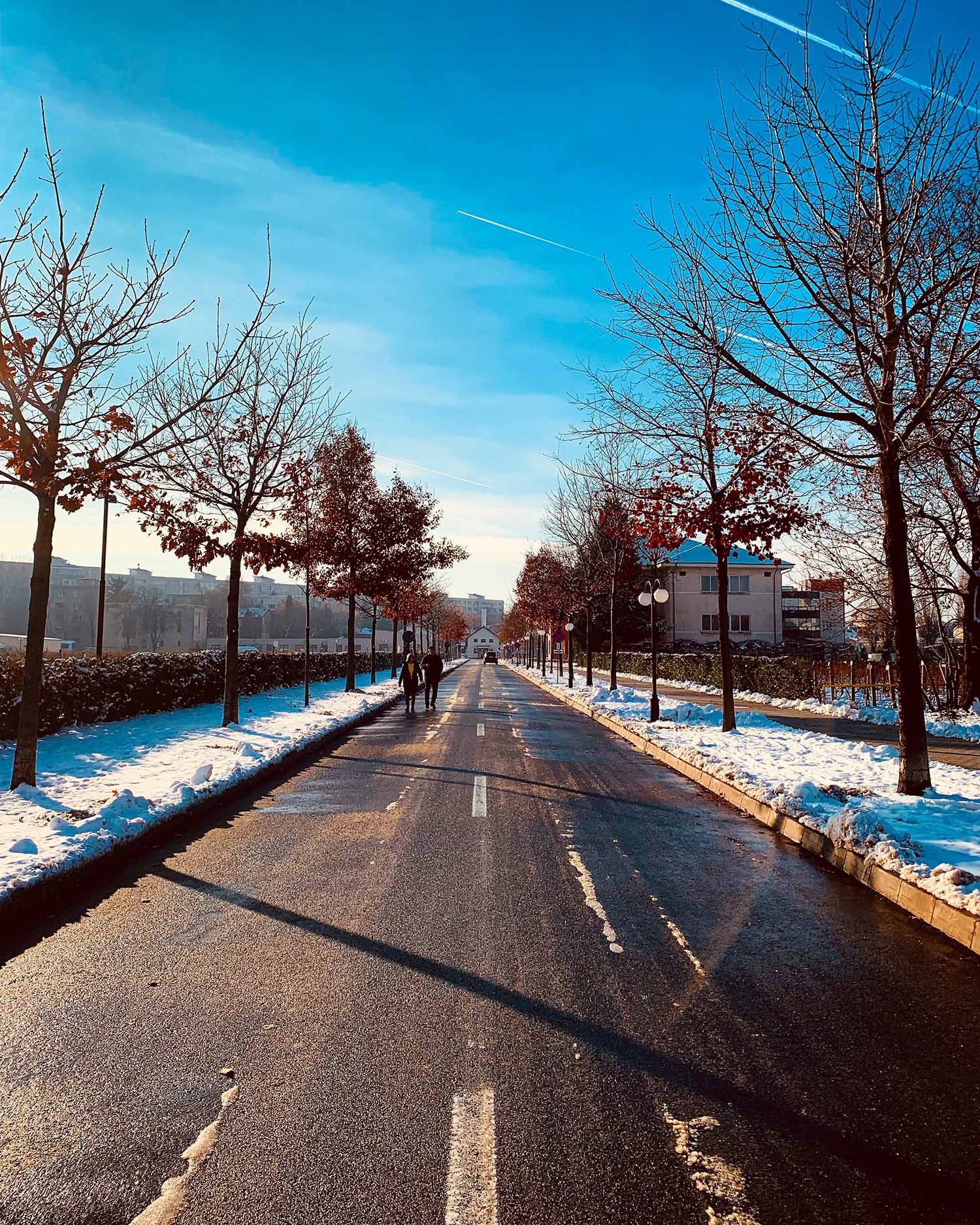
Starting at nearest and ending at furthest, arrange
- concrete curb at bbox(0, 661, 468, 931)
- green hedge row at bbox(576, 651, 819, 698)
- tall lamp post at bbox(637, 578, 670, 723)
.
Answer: concrete curb at bbox(0, 661, 468, 931)
tall lamp post at bbox(637, 578, 670, 723)
green hedge row at bbox(576, 651, 819, 698)

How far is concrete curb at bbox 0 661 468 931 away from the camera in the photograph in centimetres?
521

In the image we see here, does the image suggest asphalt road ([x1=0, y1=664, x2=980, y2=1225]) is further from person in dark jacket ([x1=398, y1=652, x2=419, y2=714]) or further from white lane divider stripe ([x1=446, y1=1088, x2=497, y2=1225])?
person in dark jacket ([x1=398, y1=652, x2=419, y2=714])

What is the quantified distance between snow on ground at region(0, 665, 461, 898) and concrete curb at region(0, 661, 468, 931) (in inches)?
2.2

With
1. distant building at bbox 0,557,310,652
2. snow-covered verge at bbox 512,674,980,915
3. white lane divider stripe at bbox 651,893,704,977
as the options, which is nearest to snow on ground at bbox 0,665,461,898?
white lane divider stripe at bbox 651,893,704,977

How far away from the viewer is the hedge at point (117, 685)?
12422mm

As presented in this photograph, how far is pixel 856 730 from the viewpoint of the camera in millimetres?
16672

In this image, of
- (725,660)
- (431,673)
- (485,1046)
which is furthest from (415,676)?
(485,1046)

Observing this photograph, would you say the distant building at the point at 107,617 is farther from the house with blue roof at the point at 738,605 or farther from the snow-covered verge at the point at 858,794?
the snow-covered verge at the point at 858,794

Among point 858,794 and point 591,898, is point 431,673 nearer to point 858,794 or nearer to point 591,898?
point 858,794

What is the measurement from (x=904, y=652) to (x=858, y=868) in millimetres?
3117

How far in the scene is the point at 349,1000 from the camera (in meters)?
3.96

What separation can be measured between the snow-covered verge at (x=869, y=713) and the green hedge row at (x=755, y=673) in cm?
25

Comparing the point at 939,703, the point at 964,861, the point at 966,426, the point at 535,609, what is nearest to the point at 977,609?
the point at 939,703

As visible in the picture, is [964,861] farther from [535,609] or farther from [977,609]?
[535,609]
